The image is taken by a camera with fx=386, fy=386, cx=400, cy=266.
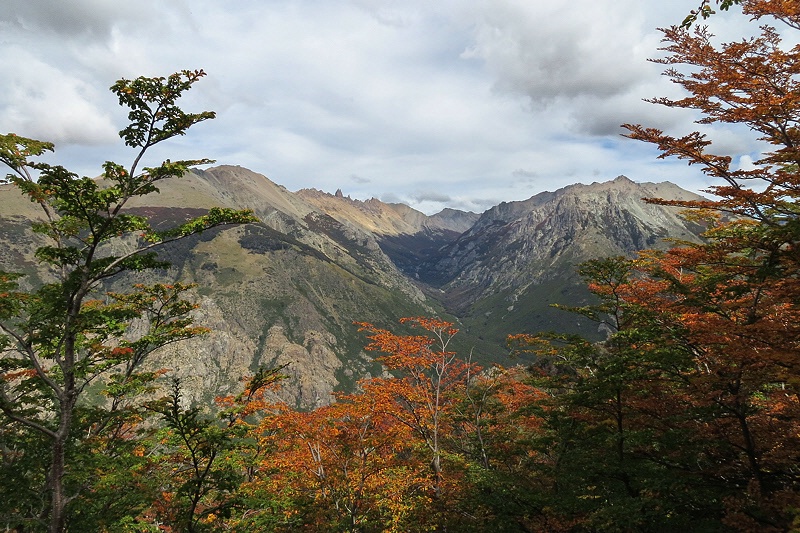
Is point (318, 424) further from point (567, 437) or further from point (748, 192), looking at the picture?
point (748, 192)

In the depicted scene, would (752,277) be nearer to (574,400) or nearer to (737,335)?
(737,335)

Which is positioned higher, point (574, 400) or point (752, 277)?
point (752, 277)

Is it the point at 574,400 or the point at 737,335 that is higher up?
the point at 737,335

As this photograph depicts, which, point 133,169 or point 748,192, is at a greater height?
point 133,169

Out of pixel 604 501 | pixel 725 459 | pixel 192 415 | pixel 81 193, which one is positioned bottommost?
pixel 604 501

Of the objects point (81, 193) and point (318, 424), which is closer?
point (81, 193)

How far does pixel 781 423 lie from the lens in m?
13.5

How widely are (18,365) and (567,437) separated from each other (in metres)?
30.2

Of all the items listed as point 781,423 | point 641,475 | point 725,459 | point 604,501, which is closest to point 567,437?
point 604,501

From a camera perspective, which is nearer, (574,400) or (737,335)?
(737,335)

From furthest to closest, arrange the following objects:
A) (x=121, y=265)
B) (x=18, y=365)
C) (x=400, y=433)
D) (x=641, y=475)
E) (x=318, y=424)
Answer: (x=400, y=433), (x=318, y=424), (x=18, y=365), (x=121, y=265), (x=641, y=475)

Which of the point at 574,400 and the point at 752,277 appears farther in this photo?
the point at 574,400

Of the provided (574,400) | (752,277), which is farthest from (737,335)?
(574,400)

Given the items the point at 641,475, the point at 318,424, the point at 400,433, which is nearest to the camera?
the point at 641,475
